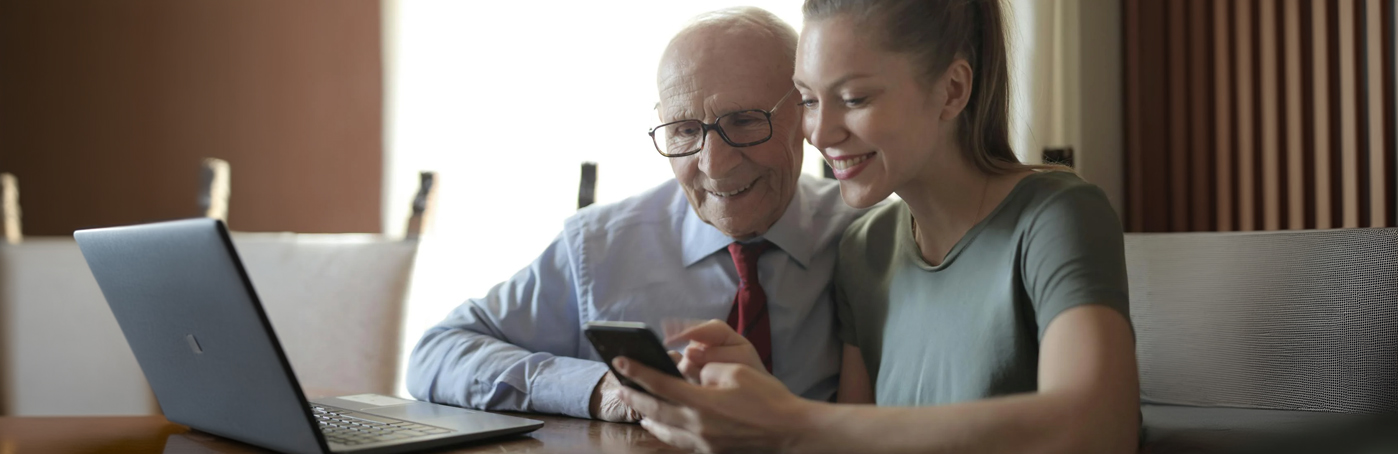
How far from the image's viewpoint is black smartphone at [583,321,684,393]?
0.81 metres

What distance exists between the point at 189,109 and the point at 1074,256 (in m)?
Answer: 3.42

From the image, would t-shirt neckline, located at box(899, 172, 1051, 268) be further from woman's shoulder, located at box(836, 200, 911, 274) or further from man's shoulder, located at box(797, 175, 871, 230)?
man's shoulder, located at box(797, 175, 871, 230)

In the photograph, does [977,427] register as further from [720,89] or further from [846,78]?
[720,89]

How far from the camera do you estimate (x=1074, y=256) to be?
3.05 ft

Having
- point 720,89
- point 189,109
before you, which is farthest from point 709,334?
point 189,109

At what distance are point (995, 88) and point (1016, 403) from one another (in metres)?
0.45

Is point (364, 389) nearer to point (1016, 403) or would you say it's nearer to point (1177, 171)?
point (1016, 403)

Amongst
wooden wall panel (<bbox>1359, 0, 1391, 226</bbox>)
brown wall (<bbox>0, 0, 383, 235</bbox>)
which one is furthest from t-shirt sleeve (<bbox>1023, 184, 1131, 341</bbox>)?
brown wall (<bbox>0, 0, 383, 235</bbox>)

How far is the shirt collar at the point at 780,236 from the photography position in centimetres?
147

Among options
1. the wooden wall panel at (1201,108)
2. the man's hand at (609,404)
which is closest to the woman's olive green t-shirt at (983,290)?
the man's hand at (609,404)

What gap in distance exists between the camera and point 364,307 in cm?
220

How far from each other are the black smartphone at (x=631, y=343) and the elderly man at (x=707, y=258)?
0.45 meters

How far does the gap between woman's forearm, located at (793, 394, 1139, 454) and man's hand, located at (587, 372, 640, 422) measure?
15.5 inches

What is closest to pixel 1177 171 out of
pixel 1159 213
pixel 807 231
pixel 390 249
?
pixel 1159 213
